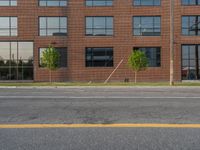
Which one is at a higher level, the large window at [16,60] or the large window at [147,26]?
the large window at [147,26]

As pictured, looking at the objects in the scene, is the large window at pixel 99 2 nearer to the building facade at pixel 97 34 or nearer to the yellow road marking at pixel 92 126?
the building facade at pixel 97 34

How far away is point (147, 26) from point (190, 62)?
6.59 metres

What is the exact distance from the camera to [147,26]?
40.8 meters

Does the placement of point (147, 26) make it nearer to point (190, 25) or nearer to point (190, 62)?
point (190, 25)

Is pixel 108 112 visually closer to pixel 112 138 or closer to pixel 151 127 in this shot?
pixel 151 127

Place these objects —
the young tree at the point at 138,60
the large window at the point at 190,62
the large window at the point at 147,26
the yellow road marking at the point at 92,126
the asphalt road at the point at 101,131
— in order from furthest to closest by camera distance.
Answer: the large window at the point at 190,62 < the large window at the point at 147,26 < the young tree at the point at 138,60 < the yellow road marking at the point at 92,126 < the asphalt road at the point at 101,131

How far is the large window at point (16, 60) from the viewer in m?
40.9

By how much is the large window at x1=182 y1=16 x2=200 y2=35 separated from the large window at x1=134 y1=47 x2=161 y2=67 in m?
3.82

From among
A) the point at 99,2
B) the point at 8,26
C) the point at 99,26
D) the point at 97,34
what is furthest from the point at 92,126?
the point at 8,26

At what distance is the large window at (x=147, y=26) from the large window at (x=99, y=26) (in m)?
2.89

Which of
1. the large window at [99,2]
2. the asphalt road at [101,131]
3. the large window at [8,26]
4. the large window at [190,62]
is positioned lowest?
the asphalt road at [101,131]

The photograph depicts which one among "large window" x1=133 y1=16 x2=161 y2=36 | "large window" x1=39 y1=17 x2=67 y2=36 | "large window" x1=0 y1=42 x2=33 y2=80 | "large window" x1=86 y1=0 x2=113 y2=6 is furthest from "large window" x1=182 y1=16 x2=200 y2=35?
"large window" x1=0 y1=42 x2=33 y2=80

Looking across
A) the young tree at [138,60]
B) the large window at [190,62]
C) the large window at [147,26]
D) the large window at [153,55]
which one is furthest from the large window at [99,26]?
the large window at [190,62]

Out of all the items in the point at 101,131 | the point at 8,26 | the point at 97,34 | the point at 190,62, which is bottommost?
the point at 101,131
